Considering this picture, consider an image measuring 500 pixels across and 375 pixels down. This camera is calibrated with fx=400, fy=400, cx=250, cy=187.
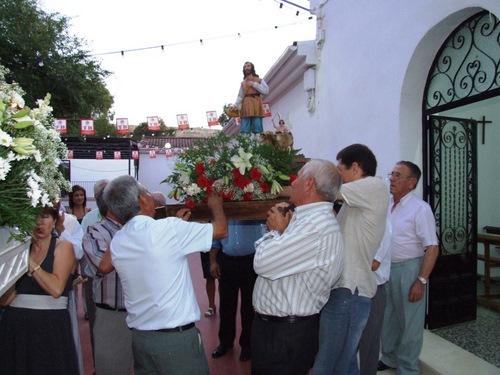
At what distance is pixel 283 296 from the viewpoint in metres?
2.09

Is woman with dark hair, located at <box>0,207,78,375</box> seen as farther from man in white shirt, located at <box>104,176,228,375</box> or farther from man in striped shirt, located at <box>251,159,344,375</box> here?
man in striped shirt, located at <box>251,159,344,375</box>

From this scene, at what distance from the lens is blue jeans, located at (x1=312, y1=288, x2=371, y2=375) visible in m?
2.28

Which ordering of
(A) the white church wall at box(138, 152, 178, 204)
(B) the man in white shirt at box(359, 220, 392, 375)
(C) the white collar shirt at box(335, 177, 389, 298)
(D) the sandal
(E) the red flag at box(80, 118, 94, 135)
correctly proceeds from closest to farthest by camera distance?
(C) the white collar shirt at box(335, 177, 389, 298)
(B) the man in white shirt at box(359, 220, 392, 375)
(D) the sandal
(E) the red flag at box(80, 118, 94, 135)
(A) the white church wall at box(138, 152, 178, 204)

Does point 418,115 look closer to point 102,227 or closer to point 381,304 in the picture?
point 381,304

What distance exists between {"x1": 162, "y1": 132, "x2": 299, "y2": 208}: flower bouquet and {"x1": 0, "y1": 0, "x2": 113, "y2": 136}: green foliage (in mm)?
9944

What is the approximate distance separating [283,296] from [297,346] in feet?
0.91

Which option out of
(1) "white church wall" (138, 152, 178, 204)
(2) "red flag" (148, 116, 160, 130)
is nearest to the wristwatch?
(2) "red flag" (148, 116, 160, 130)

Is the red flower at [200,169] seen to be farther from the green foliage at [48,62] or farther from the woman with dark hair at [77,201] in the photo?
the green foliage at [48,62]

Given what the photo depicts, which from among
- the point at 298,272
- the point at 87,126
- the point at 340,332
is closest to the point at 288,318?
the point at 298,272

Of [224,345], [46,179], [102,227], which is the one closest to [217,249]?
[224,345]

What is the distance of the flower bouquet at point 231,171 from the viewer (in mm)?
2482

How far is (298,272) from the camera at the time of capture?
6.63 ft

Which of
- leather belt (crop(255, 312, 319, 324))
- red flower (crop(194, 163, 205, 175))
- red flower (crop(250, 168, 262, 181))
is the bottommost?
leather belt (crop(255, 312, 319, 324))

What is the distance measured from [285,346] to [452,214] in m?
3.12
